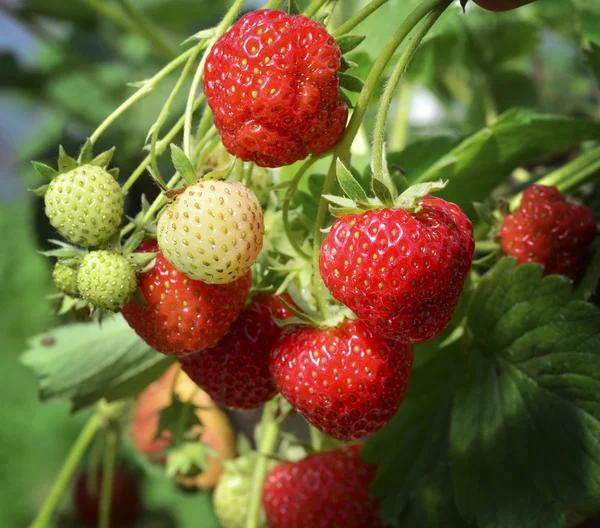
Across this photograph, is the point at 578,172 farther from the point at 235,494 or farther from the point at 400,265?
the point at 235,494

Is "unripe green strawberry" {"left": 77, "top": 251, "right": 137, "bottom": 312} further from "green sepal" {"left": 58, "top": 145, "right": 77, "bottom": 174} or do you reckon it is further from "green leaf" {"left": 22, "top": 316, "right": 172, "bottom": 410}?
"green leaf" {"left": 22, "top": 316, "right": 172, "bottom": 410}

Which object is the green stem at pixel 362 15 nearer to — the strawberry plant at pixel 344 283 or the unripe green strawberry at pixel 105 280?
the strawberry plant at pixel 344 283

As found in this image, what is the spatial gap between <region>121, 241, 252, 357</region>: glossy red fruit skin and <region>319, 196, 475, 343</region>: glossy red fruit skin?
0.07 m

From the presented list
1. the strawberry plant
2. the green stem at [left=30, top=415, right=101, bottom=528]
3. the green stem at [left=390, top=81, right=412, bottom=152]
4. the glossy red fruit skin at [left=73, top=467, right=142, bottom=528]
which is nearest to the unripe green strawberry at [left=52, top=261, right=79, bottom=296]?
the strawberry plant

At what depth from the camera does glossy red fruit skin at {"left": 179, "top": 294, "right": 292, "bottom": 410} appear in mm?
427

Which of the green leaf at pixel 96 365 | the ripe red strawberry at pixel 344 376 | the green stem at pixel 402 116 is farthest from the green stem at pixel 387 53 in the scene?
the green stem at pixel 402 116

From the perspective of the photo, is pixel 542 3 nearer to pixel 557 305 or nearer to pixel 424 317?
pixel 557 305

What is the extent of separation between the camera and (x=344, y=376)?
0.38 m

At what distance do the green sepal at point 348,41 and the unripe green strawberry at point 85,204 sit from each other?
130 millimetres

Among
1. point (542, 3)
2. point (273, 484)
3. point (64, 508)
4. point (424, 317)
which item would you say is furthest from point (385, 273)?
point (64, 508)

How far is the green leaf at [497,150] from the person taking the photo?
1.58 feet

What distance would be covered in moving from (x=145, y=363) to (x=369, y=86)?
0.39 meters

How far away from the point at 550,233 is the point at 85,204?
286 millimetres

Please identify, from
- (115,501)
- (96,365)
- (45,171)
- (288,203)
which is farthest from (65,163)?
(115,501)
